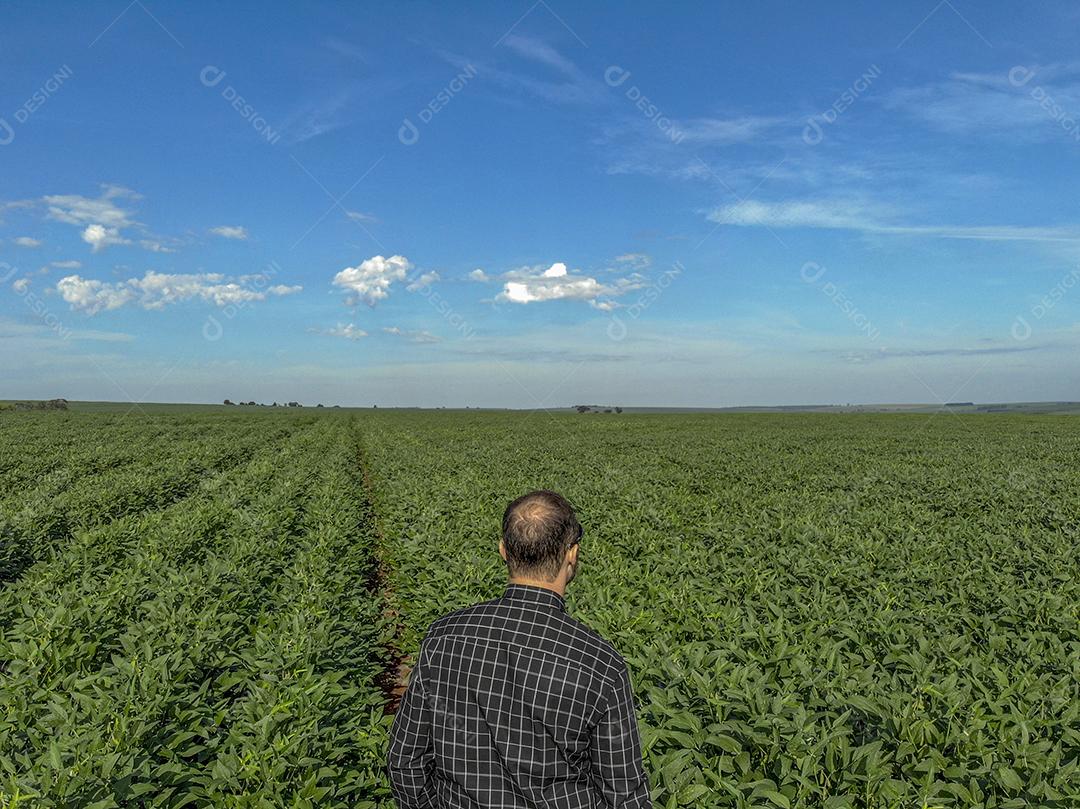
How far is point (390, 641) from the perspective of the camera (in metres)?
8.52

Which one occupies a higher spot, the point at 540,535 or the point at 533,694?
the point at 540,535

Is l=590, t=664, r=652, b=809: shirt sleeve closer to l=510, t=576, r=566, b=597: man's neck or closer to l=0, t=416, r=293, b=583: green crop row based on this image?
l=510, t=576, r=566, b=597: man's neck

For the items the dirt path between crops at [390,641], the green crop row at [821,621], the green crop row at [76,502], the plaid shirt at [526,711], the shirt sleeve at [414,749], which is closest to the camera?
the plaid shirt at [526,711]

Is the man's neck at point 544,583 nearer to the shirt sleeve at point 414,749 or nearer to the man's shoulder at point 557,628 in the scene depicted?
the man's shoulder at point 557,628

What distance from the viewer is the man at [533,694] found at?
227cm

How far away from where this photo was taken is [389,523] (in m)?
13.5

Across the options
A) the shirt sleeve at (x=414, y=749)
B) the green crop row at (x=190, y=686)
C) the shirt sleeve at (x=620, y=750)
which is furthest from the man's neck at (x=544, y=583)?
the green crop row at (x=190, y=686)

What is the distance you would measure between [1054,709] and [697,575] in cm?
440

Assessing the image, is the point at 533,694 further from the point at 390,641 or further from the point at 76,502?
the point at 76,502

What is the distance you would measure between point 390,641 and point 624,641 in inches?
168

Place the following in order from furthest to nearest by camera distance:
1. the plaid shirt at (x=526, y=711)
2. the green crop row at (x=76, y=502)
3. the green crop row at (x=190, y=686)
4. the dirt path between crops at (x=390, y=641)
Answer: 1. the green crop row at (x=76, y=502)
2. the dirt path between crops at (x=390, y=641)
3. the green crop row at (x=190, y=686)
4. the plaid shirt at (x=526, y=711)

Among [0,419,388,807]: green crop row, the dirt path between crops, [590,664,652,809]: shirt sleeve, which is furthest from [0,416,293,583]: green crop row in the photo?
[590,664,652,809]: shirt sleeve

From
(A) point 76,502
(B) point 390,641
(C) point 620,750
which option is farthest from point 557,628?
(A) point 76,502

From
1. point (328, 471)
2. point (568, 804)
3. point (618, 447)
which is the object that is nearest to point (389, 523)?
point (328, 471)
